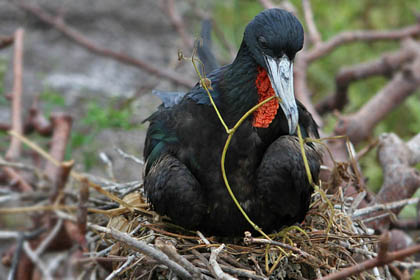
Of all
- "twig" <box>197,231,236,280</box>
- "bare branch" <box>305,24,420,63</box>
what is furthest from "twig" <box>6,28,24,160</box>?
"bare branch" <box>305,24,420,63</box>

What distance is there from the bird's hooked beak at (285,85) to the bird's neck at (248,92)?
131mm

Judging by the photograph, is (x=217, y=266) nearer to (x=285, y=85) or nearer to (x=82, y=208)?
(x=82, y=208)

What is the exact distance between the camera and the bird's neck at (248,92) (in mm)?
1785

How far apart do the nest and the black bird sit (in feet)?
0.24

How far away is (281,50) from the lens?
163cm

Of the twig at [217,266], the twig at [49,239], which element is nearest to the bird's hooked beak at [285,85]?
the twig at [217,266]

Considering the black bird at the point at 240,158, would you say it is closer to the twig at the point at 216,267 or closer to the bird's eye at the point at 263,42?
the bird's eye at the point at 263,42

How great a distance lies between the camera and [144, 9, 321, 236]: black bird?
1720 mm

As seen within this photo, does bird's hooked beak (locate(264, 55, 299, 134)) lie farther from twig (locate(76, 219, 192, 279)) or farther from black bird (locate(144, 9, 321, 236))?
twig (locate(76, 219, 192, 279))

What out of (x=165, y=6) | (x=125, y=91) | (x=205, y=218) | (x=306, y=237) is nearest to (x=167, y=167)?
(x=205, y=218)

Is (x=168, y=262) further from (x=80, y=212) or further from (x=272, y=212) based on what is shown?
(x=272, y=212)

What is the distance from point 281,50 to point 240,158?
395 millimetres

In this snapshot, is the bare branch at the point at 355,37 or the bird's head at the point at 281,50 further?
the bare branch at the point at 355,37

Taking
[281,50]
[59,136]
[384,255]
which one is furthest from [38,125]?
[384,255]
